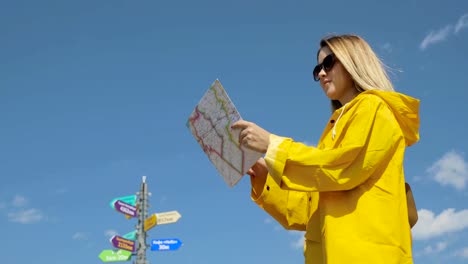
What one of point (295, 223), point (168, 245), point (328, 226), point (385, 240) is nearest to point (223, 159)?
point (295, 223)

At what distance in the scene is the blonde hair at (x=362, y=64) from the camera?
2.51m

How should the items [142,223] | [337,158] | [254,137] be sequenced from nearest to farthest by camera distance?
[337,158], [254,137], [142,223]

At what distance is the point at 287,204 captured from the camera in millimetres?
2781

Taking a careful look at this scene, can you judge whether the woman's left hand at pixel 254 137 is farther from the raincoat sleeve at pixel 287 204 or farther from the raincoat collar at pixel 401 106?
the raincoat sleeve at pixel 287 204

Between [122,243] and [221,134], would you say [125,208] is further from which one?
[221,134]

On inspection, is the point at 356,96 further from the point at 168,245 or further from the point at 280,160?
the point at 168,245

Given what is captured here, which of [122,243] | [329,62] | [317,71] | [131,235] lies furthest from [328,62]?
[131,235]

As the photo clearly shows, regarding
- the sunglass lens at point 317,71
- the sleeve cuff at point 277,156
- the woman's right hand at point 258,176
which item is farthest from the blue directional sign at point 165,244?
the sleeve cuff at point 277,156

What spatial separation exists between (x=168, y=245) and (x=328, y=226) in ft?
48.9

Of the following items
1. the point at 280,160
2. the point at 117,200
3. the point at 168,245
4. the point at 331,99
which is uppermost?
the point at 117,200

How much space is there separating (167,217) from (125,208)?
54.9 inches

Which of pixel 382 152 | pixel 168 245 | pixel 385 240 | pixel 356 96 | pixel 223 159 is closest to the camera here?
pixel 385 240

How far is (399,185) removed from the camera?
7.51 ft

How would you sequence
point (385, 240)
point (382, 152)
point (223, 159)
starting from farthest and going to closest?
point (223, 159) < point (382, 152) < point (385, 240)
